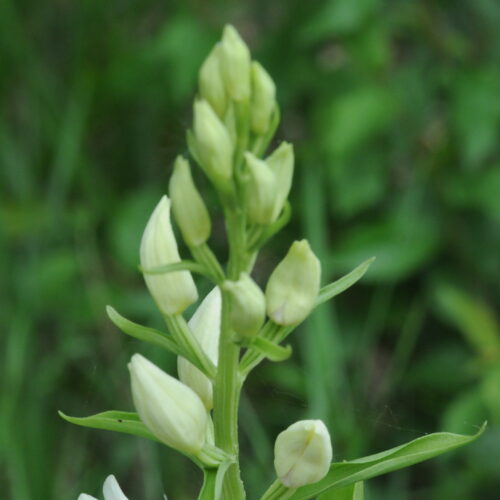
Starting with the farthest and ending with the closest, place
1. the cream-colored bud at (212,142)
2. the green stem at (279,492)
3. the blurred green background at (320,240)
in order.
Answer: the blurred green background at (320,240)
the green stem at (279,492)
the cream-colored bud at (212,142)

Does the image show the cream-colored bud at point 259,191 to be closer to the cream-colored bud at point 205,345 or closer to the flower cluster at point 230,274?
the flower cluster at point 230,274

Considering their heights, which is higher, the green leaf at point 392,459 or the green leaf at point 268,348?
the green leaf at point 268,348

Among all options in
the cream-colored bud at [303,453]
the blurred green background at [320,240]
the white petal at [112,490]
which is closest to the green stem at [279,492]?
the cream-colored bud at [303,453]

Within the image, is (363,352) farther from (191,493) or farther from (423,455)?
(423,455)

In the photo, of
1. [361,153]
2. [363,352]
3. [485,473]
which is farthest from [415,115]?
[485,473]

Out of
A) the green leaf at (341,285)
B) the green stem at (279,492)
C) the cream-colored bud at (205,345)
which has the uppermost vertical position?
the green leaf at (341,285)

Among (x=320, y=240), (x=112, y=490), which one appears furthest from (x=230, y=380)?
(x=320, y=240)
